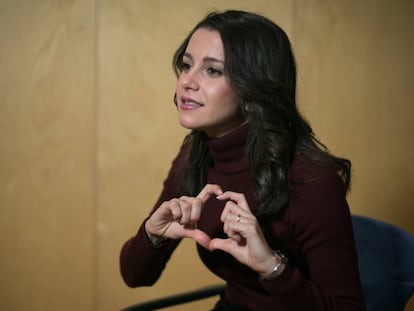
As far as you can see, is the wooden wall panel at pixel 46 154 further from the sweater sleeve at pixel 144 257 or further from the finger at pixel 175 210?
the finger at pixel 175 210

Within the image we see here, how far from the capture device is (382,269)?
130 cm

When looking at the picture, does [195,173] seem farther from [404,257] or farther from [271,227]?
[404,257]

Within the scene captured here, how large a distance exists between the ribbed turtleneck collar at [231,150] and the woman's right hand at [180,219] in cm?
12

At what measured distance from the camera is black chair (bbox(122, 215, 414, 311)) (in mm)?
1257

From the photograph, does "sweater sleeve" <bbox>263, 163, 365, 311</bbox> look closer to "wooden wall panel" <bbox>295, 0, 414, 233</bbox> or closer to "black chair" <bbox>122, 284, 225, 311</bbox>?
"black chair" <bbox>122, 284, 225, 311</bbox>

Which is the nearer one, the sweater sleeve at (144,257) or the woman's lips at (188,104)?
the woman's lips at (188,104)

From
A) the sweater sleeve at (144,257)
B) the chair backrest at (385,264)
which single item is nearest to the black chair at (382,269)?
the chair backrest at (385,264)

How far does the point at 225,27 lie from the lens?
47.7 inches

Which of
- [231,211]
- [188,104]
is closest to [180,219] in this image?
[231,211]

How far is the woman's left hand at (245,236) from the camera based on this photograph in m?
0.98

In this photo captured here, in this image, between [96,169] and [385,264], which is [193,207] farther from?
[96,169]

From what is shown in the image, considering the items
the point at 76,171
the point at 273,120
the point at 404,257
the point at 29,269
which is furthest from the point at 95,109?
the point at 404,257

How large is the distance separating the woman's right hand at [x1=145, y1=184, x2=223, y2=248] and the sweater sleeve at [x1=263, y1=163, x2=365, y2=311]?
7.2 inches

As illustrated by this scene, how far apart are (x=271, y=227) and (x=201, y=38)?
0.46 metres
